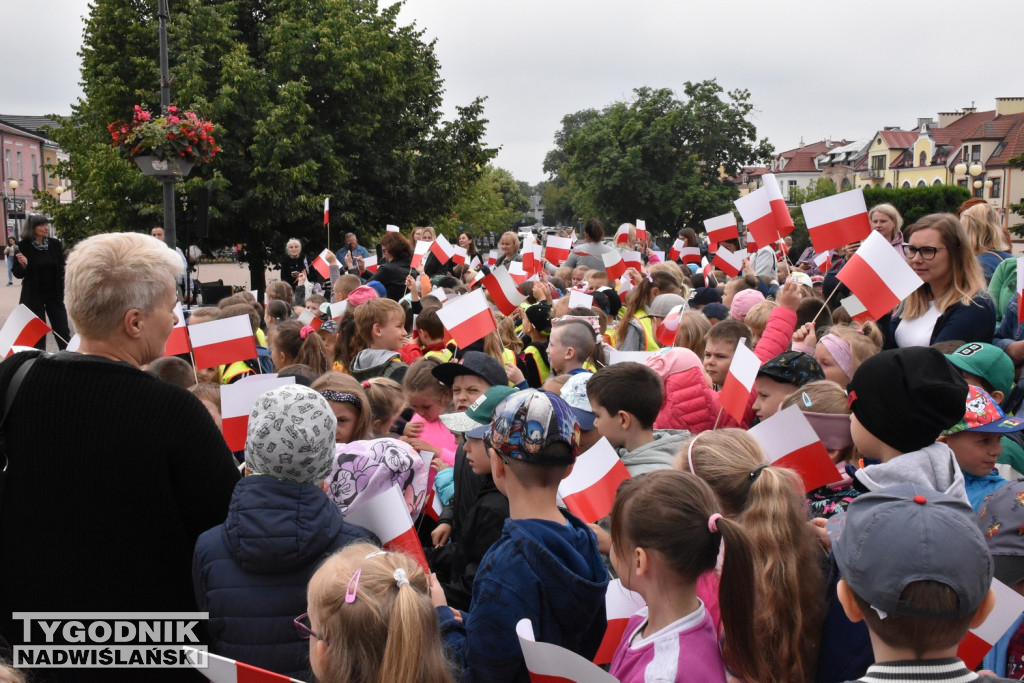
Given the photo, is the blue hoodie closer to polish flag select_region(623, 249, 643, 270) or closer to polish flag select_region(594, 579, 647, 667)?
polish flag select_region(594, 579, 647, 667)

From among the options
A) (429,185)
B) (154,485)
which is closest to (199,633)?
(154,485)

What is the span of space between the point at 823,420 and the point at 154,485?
8.19 ft

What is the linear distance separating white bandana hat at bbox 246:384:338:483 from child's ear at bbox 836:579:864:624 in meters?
1.41

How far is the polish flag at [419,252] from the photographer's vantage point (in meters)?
11.1

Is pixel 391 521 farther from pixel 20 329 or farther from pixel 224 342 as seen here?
pixel 20 329

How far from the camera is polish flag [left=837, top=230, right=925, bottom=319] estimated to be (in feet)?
15.4

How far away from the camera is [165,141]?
12.5 metres

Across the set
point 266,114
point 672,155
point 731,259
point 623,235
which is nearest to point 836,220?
point 731,259

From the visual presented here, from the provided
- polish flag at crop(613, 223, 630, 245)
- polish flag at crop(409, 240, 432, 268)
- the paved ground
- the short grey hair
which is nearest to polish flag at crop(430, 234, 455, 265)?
polish flag at crop(409, 240, 432, 268)

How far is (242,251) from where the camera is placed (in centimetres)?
2412

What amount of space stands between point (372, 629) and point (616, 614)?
919 millimetres

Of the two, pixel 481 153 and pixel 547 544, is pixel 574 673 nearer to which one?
pixel 547 544

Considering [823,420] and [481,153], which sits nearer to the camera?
[823,420]

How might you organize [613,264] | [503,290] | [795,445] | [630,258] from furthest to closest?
[630,258], [613,264], [503,290], [795,445]
